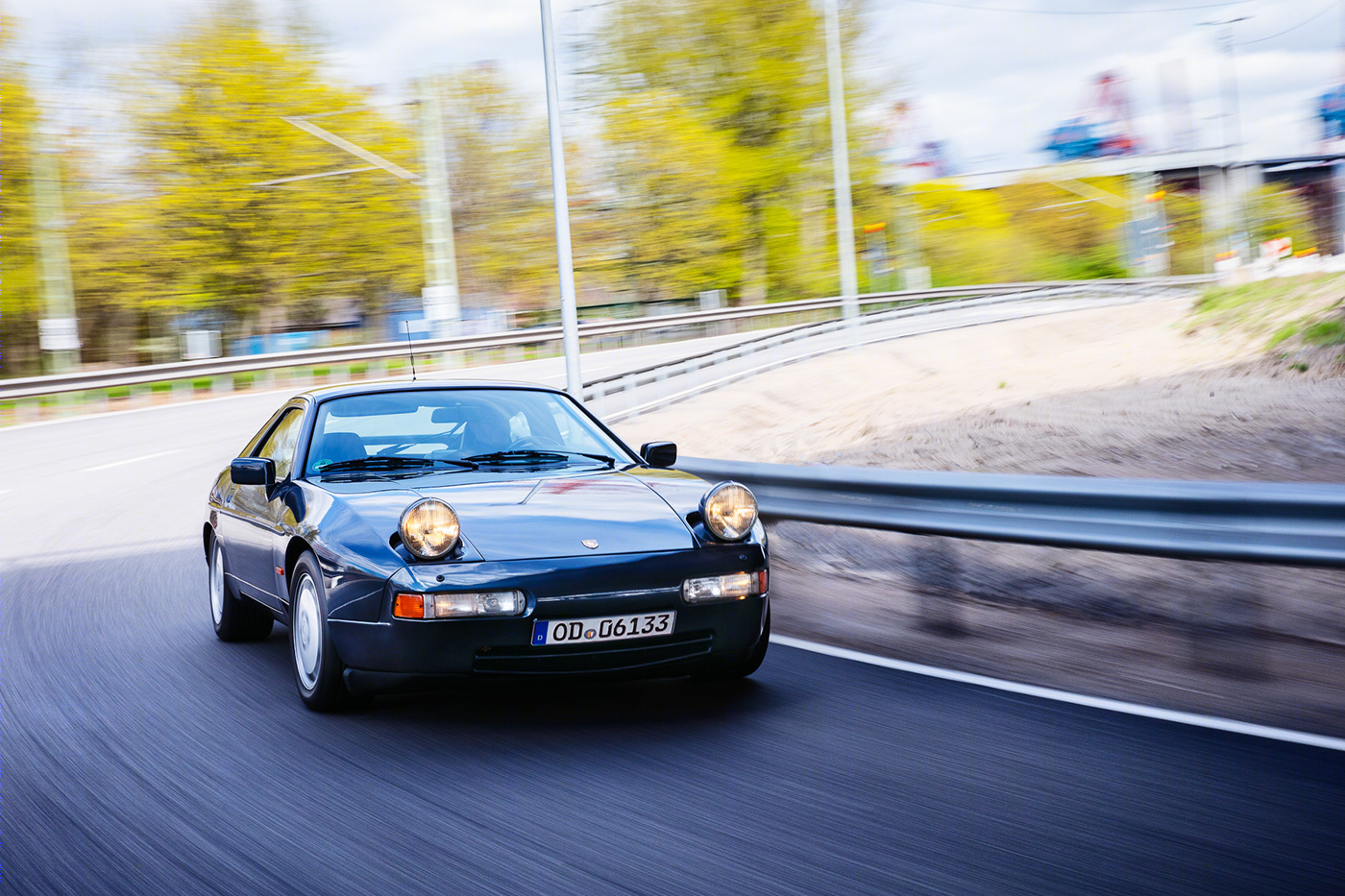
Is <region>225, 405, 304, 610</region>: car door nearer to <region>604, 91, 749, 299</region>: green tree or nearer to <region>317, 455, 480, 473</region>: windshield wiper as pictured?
<region>317, 455, 480, 473</region>: windshield wiper

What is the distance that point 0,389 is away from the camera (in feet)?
80.3

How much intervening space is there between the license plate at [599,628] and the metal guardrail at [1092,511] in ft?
7.38

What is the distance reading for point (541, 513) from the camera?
5.13 meters

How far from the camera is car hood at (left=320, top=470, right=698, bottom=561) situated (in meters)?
4.90

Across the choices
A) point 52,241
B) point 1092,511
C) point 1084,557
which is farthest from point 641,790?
point 52,241

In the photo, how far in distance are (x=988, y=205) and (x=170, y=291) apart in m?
54.7

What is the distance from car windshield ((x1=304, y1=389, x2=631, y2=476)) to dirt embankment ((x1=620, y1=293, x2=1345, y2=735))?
167 centimetres

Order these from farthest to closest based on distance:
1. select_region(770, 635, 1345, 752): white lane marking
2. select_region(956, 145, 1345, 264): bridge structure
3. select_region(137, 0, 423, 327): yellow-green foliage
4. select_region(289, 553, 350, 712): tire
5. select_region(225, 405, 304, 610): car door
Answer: select_region(956, 145, 1345, 264): bridge structure, select_region(137, 0, 423, 327): yellow-green foliage, select_region(225, 405, 304, 610): car door, select_region(289, 553, 350, 712): tire, select_region(770, 635, 1345, 752): white lane marking

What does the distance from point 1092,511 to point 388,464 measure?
126 inches

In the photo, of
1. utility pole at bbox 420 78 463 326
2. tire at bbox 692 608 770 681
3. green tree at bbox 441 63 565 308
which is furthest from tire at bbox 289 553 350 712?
green tree at bbox 441 63 565 308

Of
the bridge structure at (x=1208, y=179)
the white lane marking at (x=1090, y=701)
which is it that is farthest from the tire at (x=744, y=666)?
the bridge structure at (x=1208, y=179)

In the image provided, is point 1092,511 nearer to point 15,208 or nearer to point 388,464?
point 388,464

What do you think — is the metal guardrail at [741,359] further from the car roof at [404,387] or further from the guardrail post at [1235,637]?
the guardrail post at [1235,637]

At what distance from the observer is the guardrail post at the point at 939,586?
22.6 feet
